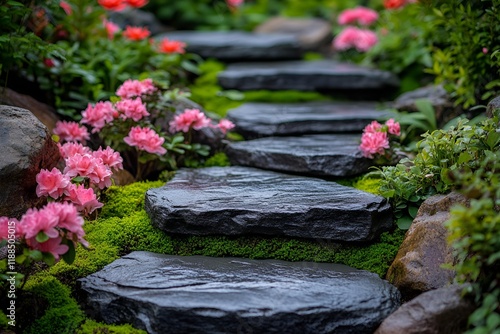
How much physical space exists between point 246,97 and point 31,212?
3.52m

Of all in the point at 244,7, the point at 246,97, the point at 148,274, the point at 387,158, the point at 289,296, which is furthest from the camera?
the point at 244,7

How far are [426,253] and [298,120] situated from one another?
2.15 m

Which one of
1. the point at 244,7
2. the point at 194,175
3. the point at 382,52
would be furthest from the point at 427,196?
the point at 244,7

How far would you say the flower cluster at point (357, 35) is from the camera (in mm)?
6886

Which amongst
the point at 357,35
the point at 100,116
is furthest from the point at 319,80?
the point at 100,116

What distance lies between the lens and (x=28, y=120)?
3.72 m

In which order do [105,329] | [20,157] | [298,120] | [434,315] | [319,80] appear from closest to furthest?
[434,315]
[105,329]
[20,157]
[298,120]
[319,80]

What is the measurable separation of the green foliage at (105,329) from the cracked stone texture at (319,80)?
12.2ft

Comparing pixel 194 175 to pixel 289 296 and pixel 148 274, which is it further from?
pixel 289 296

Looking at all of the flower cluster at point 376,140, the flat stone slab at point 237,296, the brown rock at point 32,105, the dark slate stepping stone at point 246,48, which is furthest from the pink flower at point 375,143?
the dark slate stepping stone at point 246,48

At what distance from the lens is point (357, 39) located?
6941 mm

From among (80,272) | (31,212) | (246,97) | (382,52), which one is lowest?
(80,272)

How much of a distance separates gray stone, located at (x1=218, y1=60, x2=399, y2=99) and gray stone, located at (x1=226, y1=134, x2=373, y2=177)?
1317mm

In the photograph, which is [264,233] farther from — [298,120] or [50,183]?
[298,120]
